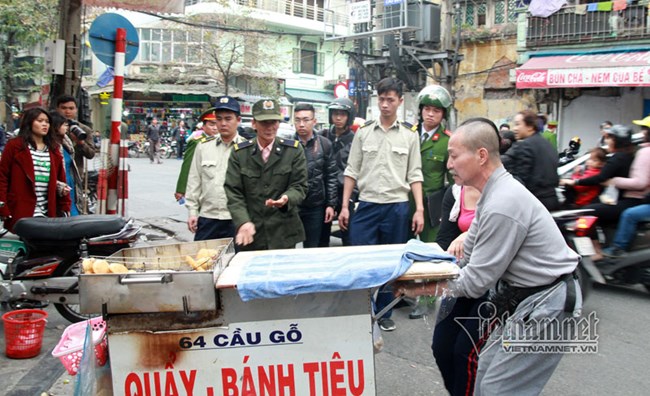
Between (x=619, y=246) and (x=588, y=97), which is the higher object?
(x=588, y=97)

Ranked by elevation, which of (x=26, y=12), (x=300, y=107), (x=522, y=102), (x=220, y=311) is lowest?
(x=220, y=311)

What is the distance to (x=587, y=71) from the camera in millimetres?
15805

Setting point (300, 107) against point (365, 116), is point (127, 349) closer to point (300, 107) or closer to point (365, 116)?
point (300, 107)

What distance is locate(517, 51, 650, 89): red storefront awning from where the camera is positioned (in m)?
14.9

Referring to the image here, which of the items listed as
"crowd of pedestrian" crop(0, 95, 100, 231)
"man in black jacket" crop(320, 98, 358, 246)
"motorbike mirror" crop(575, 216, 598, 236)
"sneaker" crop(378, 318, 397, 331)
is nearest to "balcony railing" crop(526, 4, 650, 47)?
"motorbike mirror" crop(575, 216, 598, 236)

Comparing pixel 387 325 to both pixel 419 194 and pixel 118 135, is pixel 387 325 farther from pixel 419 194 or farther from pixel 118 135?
pixel 118 135

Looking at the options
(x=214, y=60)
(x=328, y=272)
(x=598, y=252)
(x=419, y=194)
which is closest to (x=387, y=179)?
(x=419, y=194)

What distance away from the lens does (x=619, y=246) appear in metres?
6.14

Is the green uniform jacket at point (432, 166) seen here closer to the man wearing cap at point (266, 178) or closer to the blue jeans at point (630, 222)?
the man wearing cap at point (266, 178)

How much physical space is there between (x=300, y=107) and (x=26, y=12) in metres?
18.7

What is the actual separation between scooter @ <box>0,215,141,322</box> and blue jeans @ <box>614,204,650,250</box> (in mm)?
4677

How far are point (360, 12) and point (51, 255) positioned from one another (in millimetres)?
18431

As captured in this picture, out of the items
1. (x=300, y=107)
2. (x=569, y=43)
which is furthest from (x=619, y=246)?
(x=569, y=43)

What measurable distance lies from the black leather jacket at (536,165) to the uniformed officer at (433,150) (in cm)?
94
